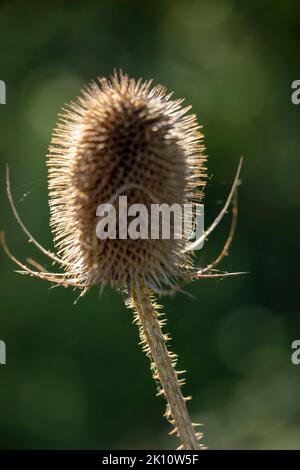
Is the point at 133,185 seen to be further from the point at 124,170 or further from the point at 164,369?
the point at 164,369

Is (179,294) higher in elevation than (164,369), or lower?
higher

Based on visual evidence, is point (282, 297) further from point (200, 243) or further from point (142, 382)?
point (200, 243)

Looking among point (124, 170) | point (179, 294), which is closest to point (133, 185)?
point (124, 170)

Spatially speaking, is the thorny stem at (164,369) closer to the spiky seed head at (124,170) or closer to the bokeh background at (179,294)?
the spiky seed head at (124,170)

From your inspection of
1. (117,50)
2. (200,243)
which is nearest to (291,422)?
(200,243)

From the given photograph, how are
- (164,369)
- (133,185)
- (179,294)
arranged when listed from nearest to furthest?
(133,185), (164,369), (179,294)

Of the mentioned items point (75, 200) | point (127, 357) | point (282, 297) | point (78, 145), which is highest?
point (78, 145)
